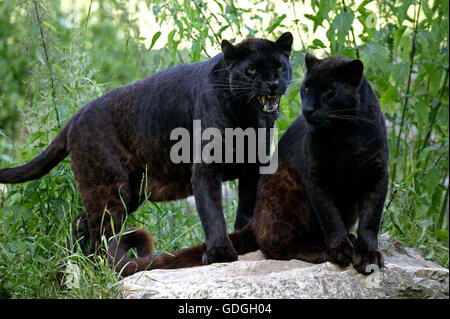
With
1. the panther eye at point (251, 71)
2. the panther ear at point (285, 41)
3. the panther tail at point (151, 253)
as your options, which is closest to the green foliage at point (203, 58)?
the panther tail at point (151, 253)

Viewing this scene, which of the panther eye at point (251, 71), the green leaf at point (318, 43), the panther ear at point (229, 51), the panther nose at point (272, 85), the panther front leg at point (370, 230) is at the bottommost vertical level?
the panther front leg at point (370, 230)

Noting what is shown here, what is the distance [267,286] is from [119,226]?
1309 millimetres

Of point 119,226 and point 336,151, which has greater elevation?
point 336,151

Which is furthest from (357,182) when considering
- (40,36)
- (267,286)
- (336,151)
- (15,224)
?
(40,36)

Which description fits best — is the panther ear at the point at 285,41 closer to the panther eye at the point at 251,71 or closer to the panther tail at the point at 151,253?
the panther eye at the point at 251,71

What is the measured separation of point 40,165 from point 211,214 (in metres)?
1.28

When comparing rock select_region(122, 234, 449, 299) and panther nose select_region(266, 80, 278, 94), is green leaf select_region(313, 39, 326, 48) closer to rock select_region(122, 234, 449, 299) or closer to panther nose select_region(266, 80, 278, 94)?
panther nose select_region(266, 80, 278, 94)

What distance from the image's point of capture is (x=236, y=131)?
3609 millimetres

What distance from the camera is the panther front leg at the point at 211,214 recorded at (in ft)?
11.3

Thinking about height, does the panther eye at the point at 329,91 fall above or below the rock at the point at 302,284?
above

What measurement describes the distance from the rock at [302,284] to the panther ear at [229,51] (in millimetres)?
1268

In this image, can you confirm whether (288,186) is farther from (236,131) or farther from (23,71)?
(23,71)

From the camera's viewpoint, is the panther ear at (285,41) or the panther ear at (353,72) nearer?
the panther ear at (353,72)
